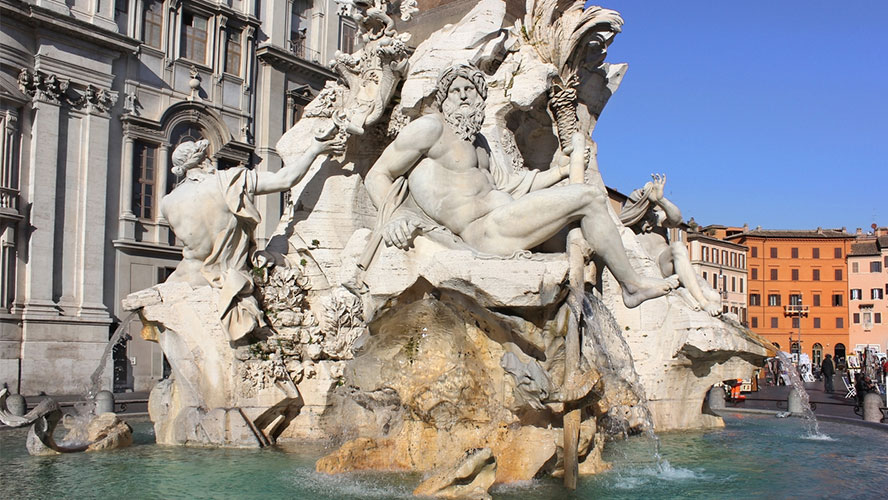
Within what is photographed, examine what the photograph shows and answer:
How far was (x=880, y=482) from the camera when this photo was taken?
6484mm

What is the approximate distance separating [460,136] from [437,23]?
328 centimetres

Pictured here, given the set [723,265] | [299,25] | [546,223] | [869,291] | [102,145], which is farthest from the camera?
[869,291]

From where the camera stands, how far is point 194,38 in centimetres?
2569

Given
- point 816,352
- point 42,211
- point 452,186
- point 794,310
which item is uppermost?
point 42,211

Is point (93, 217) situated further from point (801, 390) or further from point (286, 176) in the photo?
point (801, 390)

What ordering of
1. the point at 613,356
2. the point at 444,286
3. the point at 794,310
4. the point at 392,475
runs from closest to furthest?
the point at 444,286 → the point at 392,475 → the point at 613,356 → the point at 794,310

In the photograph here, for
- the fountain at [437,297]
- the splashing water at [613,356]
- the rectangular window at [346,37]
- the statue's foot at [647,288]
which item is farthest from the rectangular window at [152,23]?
the statue's foot at [647,288]

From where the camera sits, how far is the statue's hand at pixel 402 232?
6109mm

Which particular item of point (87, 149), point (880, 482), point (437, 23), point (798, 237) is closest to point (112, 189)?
point (87, 149)

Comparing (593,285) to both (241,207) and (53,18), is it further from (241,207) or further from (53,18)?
(53,18)

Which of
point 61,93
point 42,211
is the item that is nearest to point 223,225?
point 42,211

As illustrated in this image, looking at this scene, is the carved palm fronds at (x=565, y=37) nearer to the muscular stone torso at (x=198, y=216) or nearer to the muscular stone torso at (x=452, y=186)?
the muscular stone torso at (x=452, y=186)

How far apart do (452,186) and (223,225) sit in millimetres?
2527

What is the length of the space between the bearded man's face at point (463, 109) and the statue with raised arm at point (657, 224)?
3.33 metres
